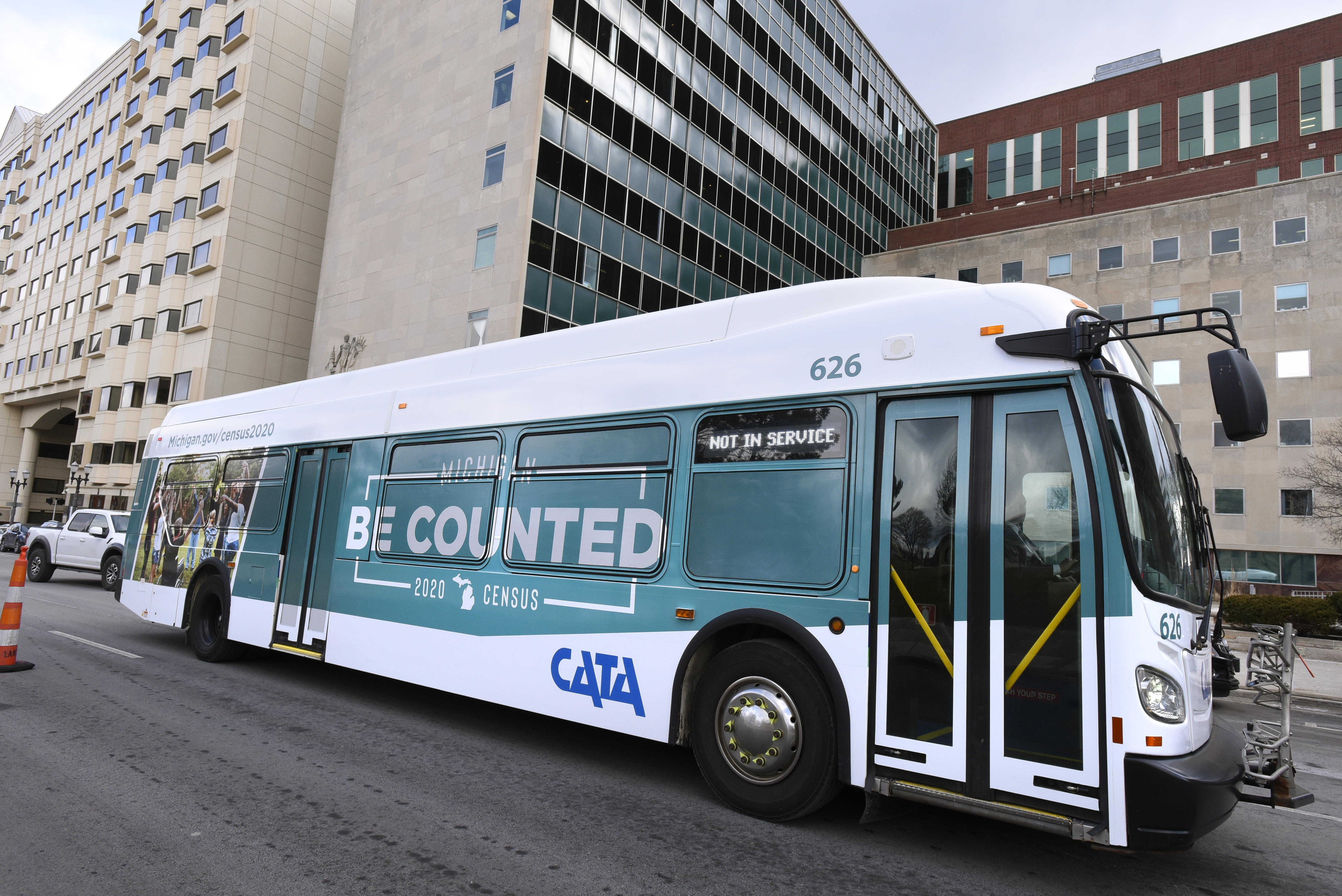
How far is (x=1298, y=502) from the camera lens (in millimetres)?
30859

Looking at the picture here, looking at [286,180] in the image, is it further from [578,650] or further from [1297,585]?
[1297,585]

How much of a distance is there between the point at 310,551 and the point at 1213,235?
3821 centimetres

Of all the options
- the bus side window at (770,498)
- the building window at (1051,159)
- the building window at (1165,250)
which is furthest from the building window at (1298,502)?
the bus side window at (770,498)

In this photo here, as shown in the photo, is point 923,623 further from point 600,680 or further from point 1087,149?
point 1087,149

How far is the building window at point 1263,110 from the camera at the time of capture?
1773 inches

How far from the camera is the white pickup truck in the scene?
59.7ft

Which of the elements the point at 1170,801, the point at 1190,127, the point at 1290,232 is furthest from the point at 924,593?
the point at 1190,127

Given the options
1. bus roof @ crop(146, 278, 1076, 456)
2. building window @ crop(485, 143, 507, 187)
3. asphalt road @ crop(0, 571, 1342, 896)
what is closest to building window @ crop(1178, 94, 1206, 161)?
building window @ crop(485, 143, 507, 187)

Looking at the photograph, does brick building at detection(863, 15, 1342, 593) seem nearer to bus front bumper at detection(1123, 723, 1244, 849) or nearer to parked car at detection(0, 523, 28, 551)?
bus front bumper at detection(1123, 723, 1244, 849)

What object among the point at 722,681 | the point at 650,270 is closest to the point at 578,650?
the point at 722,681

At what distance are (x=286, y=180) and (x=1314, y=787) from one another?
49386mm

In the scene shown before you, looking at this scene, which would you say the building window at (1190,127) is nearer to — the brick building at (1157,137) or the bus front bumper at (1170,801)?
the brick building at (1157,137)

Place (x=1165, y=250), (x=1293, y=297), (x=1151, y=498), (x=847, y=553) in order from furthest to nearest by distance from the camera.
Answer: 1. (x=1165, y=250)
2. (x=1293, y=297)
3. (x=847, y=553)
4. (x=1151, y=498)

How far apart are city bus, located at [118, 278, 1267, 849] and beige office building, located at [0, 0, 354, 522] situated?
132 ft
